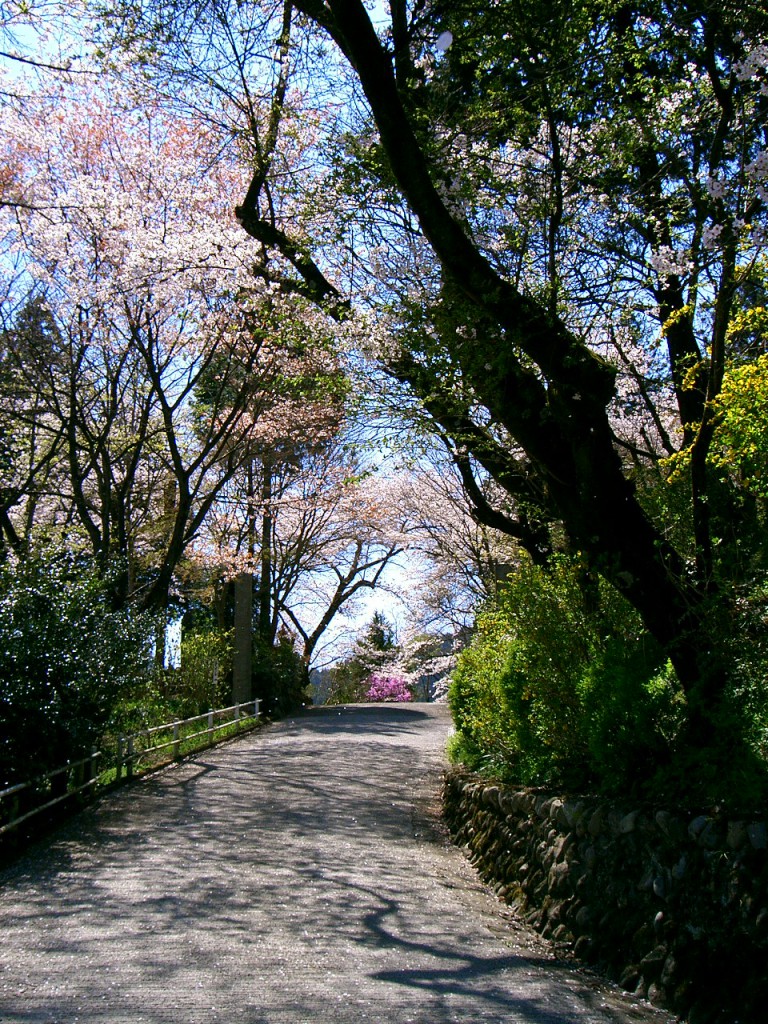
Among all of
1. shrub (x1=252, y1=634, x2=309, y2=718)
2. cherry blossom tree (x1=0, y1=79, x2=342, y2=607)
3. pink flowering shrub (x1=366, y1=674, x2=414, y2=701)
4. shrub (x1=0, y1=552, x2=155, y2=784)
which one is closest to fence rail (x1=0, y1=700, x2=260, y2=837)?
shrub (x1=0, y1=552, x2=155, y2=784)

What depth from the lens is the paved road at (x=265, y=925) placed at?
4.29m

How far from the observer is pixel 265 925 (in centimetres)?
570

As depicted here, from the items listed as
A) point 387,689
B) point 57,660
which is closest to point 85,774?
point 57,660

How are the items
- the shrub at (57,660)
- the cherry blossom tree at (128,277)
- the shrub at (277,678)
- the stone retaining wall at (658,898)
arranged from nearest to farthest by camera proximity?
the stone retaining wall at (658,898)
the shrub at (57,660)
the cherry blossom tree at (128,277)
the shrub at (277,678)

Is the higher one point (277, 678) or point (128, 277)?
point (128, 277)

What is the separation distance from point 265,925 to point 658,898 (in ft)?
8.28

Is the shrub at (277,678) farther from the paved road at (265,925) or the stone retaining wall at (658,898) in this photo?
the stone retaining wall at (658,898)

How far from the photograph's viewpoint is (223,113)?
10672 millimetres

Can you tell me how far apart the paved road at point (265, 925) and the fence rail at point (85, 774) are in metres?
0.35

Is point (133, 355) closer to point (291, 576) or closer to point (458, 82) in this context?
point (458, 82)

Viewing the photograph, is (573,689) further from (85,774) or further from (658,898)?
(85,774)

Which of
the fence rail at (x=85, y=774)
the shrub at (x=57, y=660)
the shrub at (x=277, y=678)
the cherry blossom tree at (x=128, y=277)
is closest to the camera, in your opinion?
the fence rail at (x=85, y=774)

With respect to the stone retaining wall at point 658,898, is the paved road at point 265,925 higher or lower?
lower

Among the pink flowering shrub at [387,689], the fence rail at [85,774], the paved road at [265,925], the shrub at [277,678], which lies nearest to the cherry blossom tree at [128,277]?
the fence rail at [85,774]
